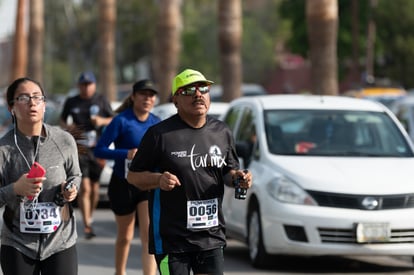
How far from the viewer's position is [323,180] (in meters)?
11.3

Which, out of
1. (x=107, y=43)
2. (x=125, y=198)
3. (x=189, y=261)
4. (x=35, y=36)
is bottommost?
(x=107, y=43)

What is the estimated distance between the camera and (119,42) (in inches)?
3378

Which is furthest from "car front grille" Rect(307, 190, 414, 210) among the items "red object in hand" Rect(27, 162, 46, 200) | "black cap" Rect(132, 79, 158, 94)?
"red object in hand" Rect(27, 162, 46, 200)

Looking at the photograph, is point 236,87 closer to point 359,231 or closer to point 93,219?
point 93,219

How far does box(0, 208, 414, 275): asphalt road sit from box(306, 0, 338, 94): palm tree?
24.2ft

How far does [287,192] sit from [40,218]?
200 inches

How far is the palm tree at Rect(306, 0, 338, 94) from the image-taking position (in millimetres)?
20875

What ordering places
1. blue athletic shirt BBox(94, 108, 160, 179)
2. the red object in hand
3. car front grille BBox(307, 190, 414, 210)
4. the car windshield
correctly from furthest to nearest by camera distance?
the car windshield < car front grille BBox(307, 190, 414, 210) < blue athletic shirt BBox(94, 108, 160, 179) < the red object in hand

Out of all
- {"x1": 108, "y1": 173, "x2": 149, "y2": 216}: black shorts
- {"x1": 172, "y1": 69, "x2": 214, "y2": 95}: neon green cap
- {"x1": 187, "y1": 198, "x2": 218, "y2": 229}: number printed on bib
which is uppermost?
{"x1": 172, "y1": 69, "x2": 214, "y2": 95}: neon green cap

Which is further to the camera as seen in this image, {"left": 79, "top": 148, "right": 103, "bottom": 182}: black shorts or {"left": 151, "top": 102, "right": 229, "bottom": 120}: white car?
{"left": 151, "top": 102, "right": 229, "bottom": 120}: white car

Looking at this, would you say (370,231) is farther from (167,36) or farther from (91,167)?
(167,36)

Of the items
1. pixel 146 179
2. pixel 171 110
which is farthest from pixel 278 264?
pixel 146 179

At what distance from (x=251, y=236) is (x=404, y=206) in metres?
1.64

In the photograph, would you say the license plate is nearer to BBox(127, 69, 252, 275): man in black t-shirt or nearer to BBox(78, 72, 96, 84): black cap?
BBox(127, 69, 252, 275): man in black t-shirt
